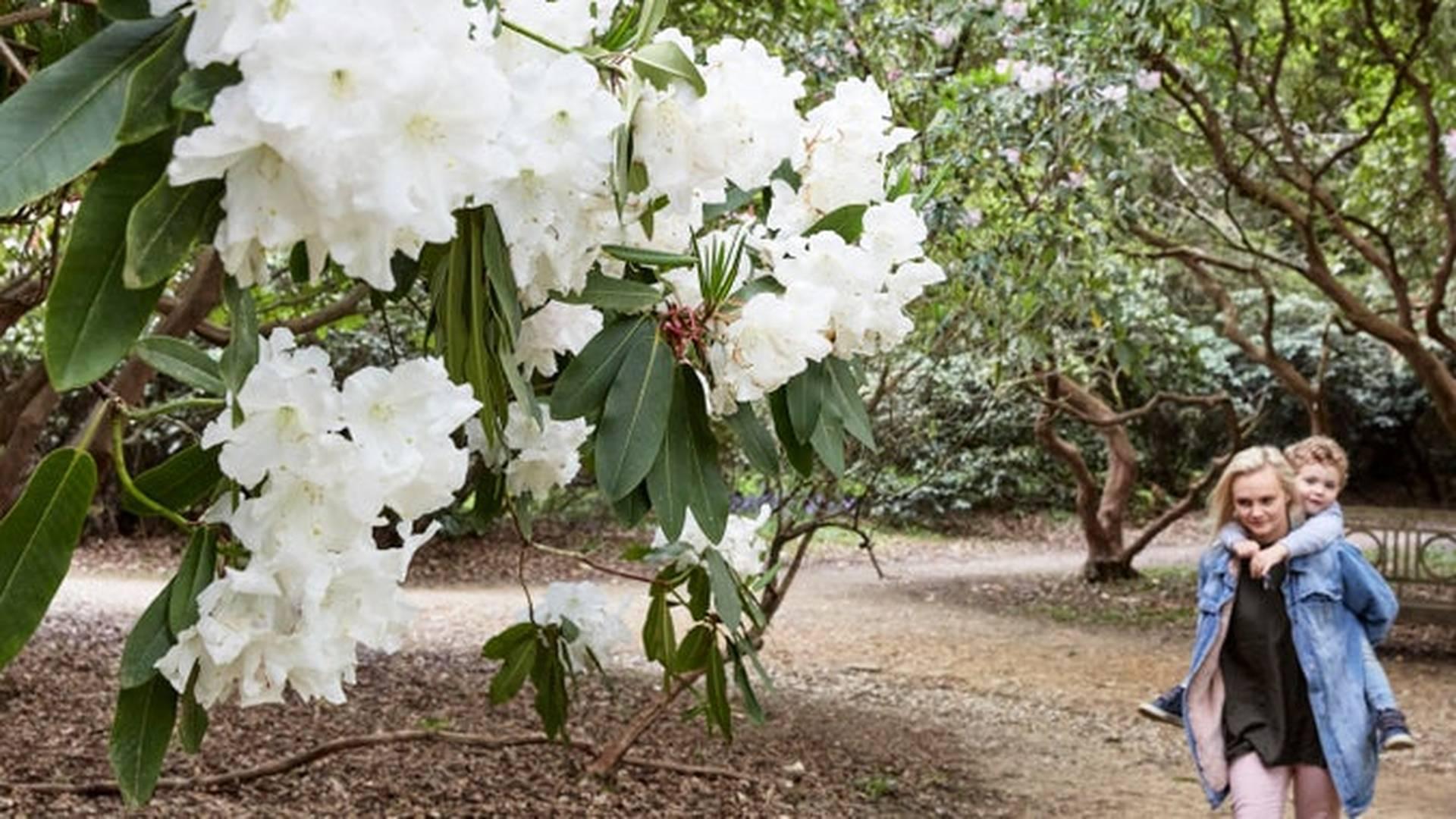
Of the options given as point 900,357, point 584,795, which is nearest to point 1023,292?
point 900,357

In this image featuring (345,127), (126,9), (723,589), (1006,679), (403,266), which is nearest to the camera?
(345,127)

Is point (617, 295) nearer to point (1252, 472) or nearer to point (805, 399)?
point (805, 399)

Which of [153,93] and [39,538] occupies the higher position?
[153,93]

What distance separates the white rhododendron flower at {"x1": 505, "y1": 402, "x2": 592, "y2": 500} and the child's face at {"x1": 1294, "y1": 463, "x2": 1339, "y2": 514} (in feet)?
8.09

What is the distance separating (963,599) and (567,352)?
9601 mm

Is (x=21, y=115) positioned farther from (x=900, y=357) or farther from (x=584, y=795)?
(x=900, y=357)

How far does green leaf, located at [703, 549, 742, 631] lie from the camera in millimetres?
3070

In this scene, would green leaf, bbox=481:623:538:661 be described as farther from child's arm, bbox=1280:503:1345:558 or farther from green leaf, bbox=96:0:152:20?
green leaf, bbox=96:0:152:20

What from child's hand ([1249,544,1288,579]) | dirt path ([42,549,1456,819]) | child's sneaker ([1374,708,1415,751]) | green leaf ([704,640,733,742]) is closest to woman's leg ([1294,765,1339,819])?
child's sneaker ([1374,708,1415,751])

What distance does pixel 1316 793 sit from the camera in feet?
13.1

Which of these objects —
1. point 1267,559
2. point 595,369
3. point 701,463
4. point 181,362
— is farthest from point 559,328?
point 1267,559

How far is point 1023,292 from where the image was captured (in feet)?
19.5

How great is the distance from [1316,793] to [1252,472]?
0.82 m

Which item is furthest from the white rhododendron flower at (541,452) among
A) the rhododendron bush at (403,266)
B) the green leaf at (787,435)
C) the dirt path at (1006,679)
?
the dirt path at (1006,679)
